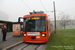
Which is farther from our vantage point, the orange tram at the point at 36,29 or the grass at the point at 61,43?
the orange tram at the point at 36,29

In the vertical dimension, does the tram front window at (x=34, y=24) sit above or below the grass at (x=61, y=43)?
above

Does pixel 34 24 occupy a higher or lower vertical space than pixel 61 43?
higher

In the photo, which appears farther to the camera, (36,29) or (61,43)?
(61,43)

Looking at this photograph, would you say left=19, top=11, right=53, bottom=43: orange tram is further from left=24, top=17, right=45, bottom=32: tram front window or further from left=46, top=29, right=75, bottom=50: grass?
left=46, top=29, right=75, bottom=50: grass

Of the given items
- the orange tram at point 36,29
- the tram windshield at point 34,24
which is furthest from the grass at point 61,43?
the tram windshield at point 34,24

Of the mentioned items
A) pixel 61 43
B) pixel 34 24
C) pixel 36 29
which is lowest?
pixel 61 43

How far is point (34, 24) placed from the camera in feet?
26.5

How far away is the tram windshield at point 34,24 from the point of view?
313 inches

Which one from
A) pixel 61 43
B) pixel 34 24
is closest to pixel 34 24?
pixel 34 24

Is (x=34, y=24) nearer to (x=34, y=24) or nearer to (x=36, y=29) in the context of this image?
(x=34, y=24)

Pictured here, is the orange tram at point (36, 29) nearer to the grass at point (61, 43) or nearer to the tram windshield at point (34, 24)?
the tram windshield at point (34, 24)

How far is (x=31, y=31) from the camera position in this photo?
8.00 meters

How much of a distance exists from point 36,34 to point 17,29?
7452mm

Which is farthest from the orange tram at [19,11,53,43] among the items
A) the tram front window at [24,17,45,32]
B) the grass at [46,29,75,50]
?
the grass at [46,29,75,50]
